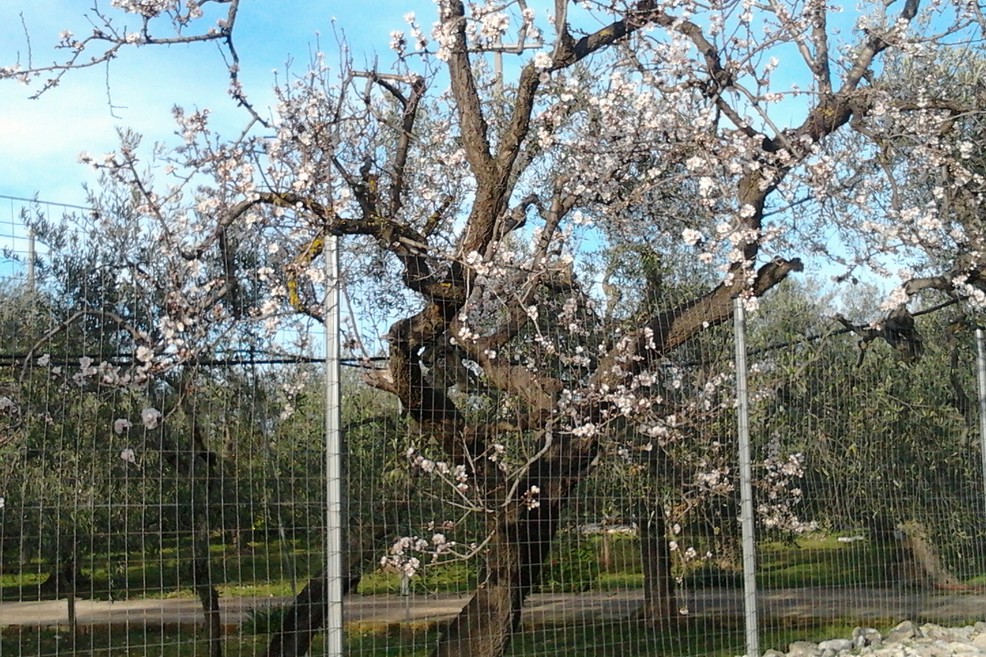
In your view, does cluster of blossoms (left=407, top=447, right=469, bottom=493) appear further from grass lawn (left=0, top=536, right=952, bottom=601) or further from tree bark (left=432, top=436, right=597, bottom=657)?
grass lawn (left=0, top=536, right=952, bottom=601)

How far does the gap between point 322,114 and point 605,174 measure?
1.88m

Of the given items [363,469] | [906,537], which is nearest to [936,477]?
[906,537]

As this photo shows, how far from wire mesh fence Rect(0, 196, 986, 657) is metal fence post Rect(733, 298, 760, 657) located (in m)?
0.02

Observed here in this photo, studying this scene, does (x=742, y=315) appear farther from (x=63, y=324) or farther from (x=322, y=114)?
(x=63, y=324)

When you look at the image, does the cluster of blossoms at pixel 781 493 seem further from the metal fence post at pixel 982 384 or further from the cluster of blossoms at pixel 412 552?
the cluster of blossoms at pixel 412 552

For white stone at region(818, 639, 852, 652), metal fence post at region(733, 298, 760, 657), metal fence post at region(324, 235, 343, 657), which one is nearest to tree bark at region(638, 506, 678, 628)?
metal fence post at region(733, 298, 760, 657)

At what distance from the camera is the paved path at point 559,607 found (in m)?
5.03

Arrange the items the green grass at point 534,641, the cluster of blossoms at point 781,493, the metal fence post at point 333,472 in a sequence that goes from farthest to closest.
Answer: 1. the cluster of blossoms at point 781,493
2. the green grass at point 534,641
3. the metal fence post at point 333,472

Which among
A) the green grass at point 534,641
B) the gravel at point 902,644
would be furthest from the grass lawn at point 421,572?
the gravel at point 902,644

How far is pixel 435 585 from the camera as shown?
18.1ft

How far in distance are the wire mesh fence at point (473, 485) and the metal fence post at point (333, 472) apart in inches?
0.7

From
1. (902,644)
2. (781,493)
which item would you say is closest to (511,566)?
(781,493)

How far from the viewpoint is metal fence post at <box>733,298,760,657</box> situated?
6.04m

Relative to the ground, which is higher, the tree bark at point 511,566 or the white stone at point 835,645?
the tree bark at point 511,566
